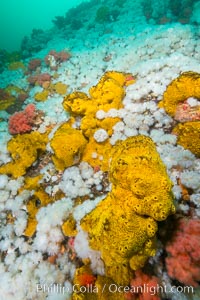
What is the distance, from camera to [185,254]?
156 inches

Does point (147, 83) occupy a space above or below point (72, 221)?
above

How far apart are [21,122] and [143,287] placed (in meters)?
6.12

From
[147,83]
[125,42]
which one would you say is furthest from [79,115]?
[125,42]

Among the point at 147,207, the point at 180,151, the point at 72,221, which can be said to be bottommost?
the point at 72,221

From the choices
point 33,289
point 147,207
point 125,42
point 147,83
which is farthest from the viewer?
point 125,42

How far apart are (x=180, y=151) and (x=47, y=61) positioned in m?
9.31

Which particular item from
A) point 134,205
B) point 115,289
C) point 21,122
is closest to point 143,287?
point 115,289

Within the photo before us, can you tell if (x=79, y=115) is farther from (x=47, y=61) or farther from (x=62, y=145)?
(x=47, y=61)

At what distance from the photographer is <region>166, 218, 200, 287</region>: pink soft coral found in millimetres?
3822

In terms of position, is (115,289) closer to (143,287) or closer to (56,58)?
(143,287)

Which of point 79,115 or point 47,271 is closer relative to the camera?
point 47,271

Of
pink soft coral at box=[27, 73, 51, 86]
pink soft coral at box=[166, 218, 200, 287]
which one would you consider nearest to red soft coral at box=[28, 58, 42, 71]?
pink soft coral at box=[27, 73, 51, 86]

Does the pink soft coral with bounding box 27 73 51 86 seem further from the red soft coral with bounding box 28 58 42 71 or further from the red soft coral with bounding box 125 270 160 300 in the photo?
the red soft coral with bounding box 125 270 160 300

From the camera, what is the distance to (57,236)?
5363mm
